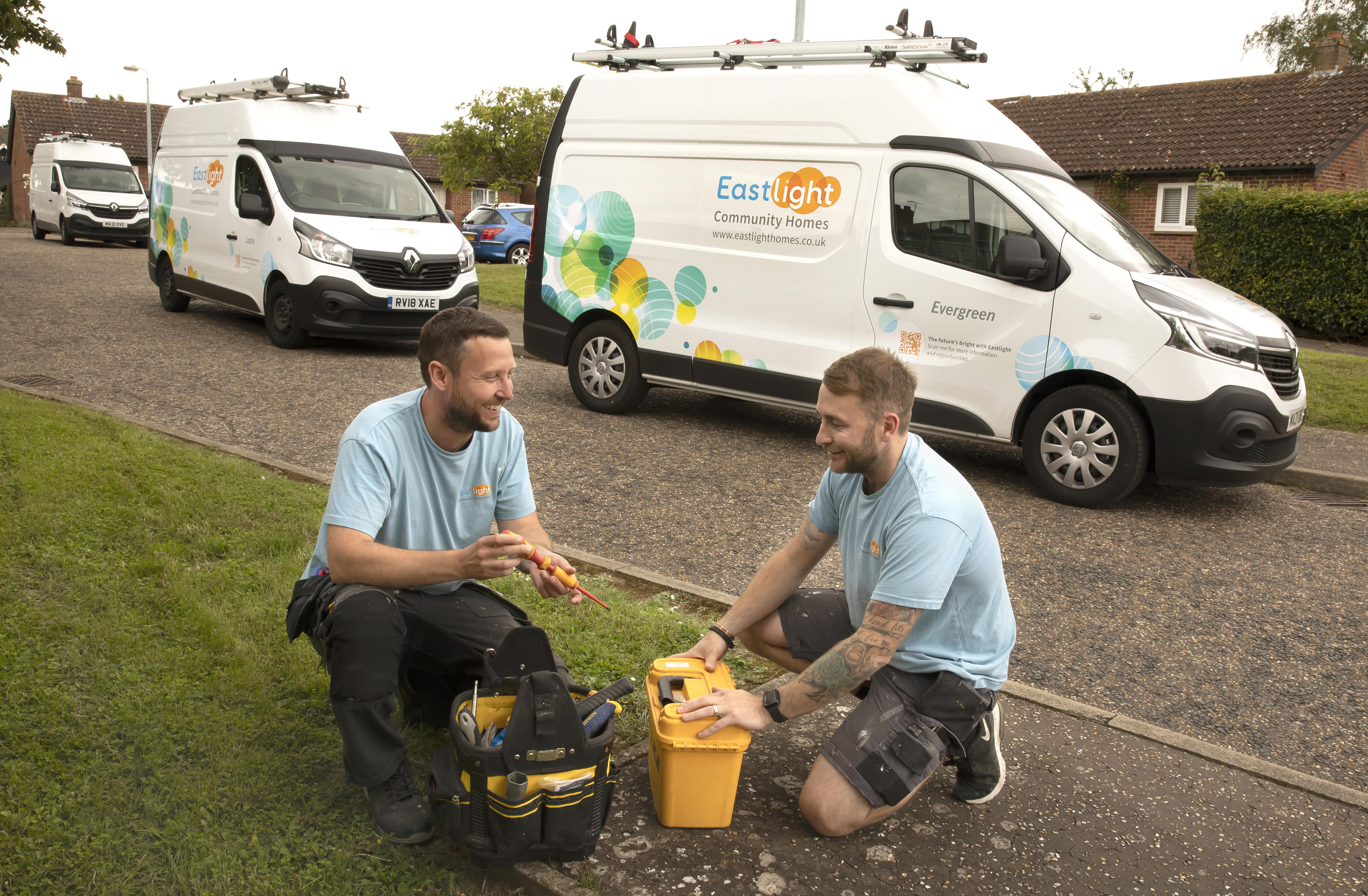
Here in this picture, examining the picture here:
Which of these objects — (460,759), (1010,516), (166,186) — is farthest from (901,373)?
(166,186)

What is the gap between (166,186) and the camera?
13766mm

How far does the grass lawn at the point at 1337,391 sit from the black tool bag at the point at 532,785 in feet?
26.2

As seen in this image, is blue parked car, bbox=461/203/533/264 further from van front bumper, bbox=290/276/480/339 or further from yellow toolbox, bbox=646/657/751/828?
yellow toolbox, bbox=646/657/751/828

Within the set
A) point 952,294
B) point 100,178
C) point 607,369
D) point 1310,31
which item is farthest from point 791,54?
point 1310,31

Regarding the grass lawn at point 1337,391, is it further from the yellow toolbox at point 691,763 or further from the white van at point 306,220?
the white van at point 306,220

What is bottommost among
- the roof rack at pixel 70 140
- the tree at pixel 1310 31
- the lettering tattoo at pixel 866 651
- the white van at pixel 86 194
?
the lettering tattoo at pixel 866 651

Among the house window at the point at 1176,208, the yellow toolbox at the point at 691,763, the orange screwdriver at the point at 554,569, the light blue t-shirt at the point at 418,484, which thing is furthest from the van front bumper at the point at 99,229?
the yellow toolbox at the point at 691,763

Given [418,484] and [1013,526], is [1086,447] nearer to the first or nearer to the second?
[1013,526]

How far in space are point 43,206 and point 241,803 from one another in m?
29.0

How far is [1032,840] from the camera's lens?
9.98 feet

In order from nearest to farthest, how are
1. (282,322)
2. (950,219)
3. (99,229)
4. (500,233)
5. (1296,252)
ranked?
(950,219) < (282,322) < (1296,252) < (99,229) < (500,233)

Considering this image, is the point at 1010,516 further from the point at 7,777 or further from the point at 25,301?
the point at 25,301

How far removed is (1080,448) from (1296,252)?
12357 mm

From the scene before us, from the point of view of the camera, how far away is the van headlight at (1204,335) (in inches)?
257
